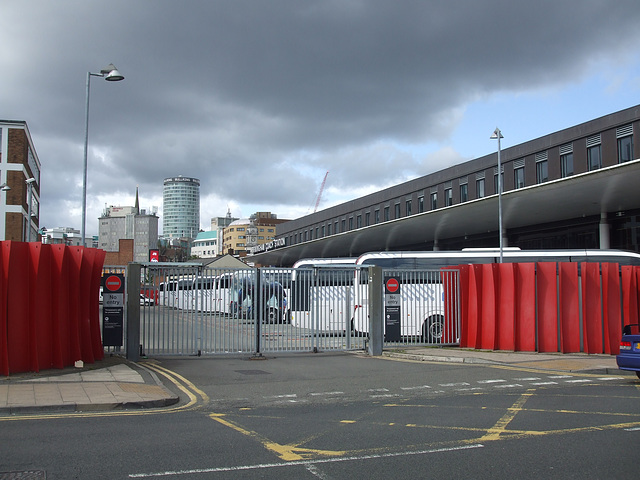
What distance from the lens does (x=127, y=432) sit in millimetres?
7336

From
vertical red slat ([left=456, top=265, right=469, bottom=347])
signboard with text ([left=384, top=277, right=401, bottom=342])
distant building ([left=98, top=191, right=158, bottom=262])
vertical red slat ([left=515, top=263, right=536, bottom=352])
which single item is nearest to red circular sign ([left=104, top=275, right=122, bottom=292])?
signboard with text ([left=384, top=277, right=401, bottom=342])

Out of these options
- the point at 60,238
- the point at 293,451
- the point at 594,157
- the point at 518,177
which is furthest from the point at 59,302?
the point at 60,238

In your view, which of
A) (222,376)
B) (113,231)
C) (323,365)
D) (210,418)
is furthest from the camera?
(113,231)

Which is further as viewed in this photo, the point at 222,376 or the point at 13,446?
the point at 222,376

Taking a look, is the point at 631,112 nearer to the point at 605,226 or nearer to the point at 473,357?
the point at 605,226

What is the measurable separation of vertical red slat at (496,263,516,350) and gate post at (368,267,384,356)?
342 cm

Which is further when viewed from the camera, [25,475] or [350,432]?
[350,432]

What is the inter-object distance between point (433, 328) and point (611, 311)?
4.95 meters

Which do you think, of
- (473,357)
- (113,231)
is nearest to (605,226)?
(473,357)

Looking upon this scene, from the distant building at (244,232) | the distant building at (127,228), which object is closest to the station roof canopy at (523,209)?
the distant building at (127,228)

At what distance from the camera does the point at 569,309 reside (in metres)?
16.5

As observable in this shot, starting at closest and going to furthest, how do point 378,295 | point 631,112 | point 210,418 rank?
point 210,418 < point 378,295 < point 631,112

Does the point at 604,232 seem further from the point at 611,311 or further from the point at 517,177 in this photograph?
the point at 611,311

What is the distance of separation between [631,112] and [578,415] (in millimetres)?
28865
